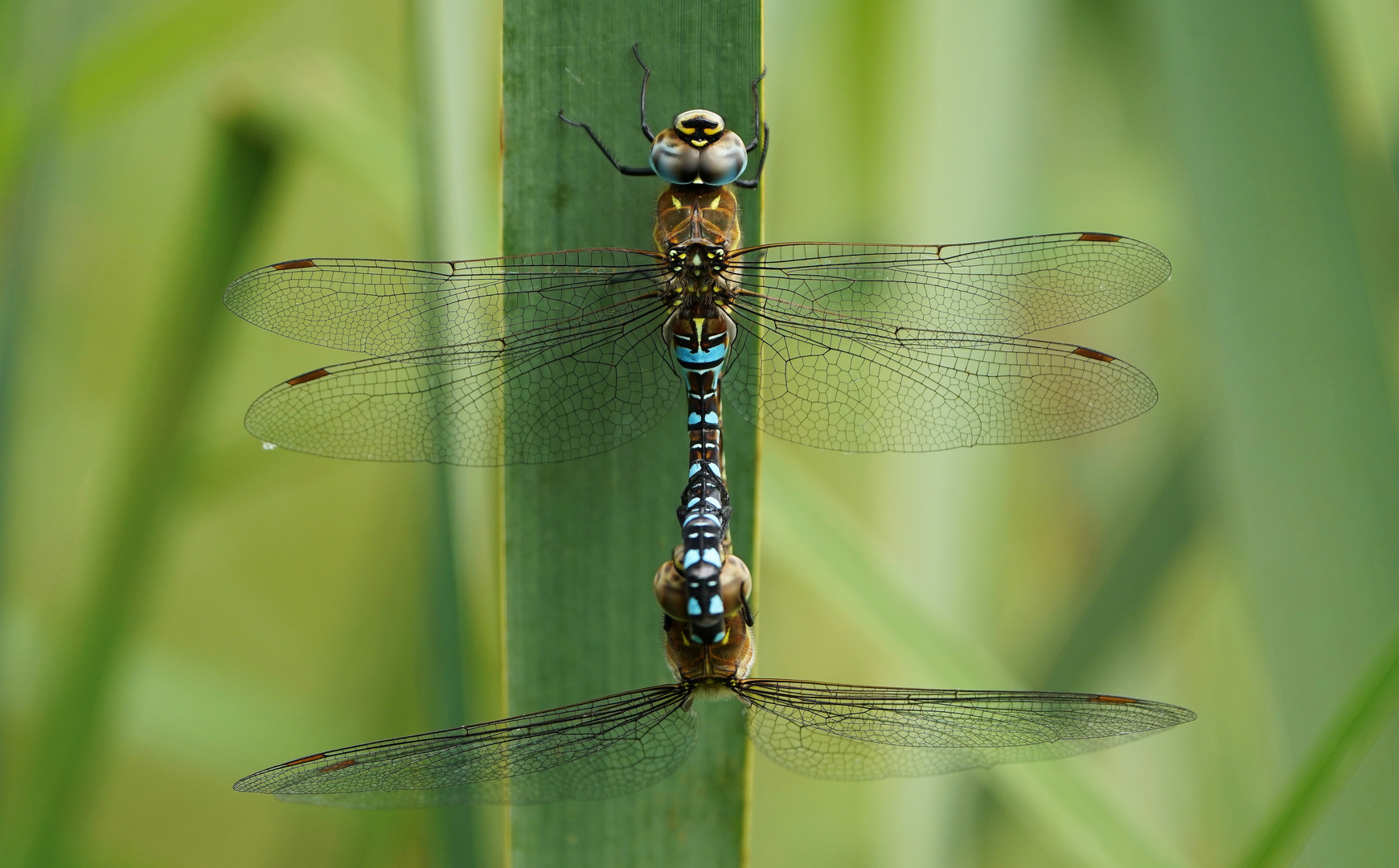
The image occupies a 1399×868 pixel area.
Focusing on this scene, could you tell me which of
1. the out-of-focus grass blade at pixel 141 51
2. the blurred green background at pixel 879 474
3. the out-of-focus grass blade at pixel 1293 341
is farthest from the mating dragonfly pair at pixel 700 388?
the out-of-focus grass blade at pixel 141 51

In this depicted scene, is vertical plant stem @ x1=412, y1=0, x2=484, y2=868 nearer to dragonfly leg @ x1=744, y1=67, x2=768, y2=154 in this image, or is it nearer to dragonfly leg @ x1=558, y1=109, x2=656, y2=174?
dragonfly leg @ x1=558, y1=109, x2=656, y2=174

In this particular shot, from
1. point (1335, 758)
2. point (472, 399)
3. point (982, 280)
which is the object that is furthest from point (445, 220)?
point (1335, 758)

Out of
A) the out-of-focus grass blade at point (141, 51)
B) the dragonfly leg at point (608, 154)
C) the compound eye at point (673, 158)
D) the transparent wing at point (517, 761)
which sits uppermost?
the out-of-focus grass blade at point (141, 51)

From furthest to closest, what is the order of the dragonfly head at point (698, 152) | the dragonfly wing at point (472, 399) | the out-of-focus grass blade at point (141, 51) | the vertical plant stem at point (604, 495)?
the out-of-focus grass blade at point (141, 51) → the dragonfly wing at point (472, 399) → the dragonfly head at point (698, 152) → the vertical plant stem at point (604, 495)

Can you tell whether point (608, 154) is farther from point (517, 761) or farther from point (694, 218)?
point (517, 761)

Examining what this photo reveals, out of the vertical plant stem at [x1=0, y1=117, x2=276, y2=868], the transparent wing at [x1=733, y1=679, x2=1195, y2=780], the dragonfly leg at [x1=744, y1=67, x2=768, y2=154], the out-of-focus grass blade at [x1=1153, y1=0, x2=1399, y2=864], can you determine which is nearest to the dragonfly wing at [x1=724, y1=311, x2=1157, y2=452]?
the out-of-focus grass blade at [x1=1153, y1=0, x2=1399, y2=864]

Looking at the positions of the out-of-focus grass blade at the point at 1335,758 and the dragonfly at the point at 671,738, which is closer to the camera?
the out-of-focus grass blade at the point at 1335,758

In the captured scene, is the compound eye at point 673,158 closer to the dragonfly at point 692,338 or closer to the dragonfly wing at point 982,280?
the dragonfly at point 692,338
